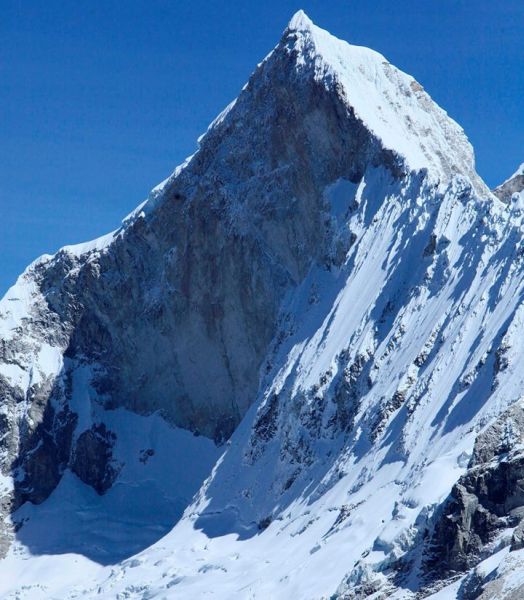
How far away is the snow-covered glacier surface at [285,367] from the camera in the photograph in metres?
77.5

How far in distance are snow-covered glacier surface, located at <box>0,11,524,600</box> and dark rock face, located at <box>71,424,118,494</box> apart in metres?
0.15

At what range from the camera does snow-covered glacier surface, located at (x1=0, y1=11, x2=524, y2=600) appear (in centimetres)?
7750

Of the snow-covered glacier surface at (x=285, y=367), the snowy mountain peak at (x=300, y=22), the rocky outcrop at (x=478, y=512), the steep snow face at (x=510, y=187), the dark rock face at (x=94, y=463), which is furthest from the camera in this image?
the steep snow face at (x=510, y=187)

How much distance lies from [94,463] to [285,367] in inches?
873

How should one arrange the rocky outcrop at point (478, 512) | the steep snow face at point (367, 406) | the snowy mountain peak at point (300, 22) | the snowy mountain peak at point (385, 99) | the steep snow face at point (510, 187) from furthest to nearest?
the steep snow face at point (510, 187)
the snowy mountain peak at point (300, 22)
the snowy mountain peak at point (385, 99)
the steep snow face at point (367, 406)
the rocky outcrop at point (478, 512)

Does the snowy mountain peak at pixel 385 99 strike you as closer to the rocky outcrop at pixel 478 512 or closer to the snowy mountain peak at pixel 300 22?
the snowy mountain peak at pixel 300 22

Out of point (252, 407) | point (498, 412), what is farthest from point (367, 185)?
point (498, 412)

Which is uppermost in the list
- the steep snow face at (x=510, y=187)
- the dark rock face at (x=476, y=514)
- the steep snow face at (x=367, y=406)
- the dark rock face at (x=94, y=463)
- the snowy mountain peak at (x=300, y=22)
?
the snowy mountain peak at (x=300, y=22)

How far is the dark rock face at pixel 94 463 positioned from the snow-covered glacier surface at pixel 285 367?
0.49ft

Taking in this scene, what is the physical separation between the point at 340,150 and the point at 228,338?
15.9 meters

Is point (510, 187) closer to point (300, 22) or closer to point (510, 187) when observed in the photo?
point (510, 187)

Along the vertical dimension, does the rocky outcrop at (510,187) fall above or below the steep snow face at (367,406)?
→ above

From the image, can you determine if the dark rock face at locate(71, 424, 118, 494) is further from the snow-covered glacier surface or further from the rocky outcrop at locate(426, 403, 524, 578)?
the rocky outcrop at locate(426, 403, 524, 578)

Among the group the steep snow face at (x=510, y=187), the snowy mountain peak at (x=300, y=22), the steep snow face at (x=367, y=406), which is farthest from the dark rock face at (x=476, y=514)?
the steep snow face at (x=510, y=187)
